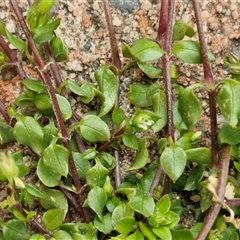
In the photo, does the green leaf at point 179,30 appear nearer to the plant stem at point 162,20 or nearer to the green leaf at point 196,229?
the plant stem at point 162,20

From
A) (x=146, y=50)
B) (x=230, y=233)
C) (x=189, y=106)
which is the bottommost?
(x=230, y=233)

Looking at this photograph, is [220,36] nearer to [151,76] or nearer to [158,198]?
[151,76]

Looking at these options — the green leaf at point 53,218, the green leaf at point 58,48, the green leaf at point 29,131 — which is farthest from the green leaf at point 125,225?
the green leaf at point 58,48

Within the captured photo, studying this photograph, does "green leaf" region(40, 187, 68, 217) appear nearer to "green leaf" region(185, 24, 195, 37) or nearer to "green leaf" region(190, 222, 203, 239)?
"green leaf" region(190, 222, 203, 239)

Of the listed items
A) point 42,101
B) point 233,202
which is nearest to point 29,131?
point 42,101

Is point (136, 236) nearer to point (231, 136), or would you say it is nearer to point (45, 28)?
point (231, 136)

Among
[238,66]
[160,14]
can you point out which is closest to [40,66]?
[160,14]
